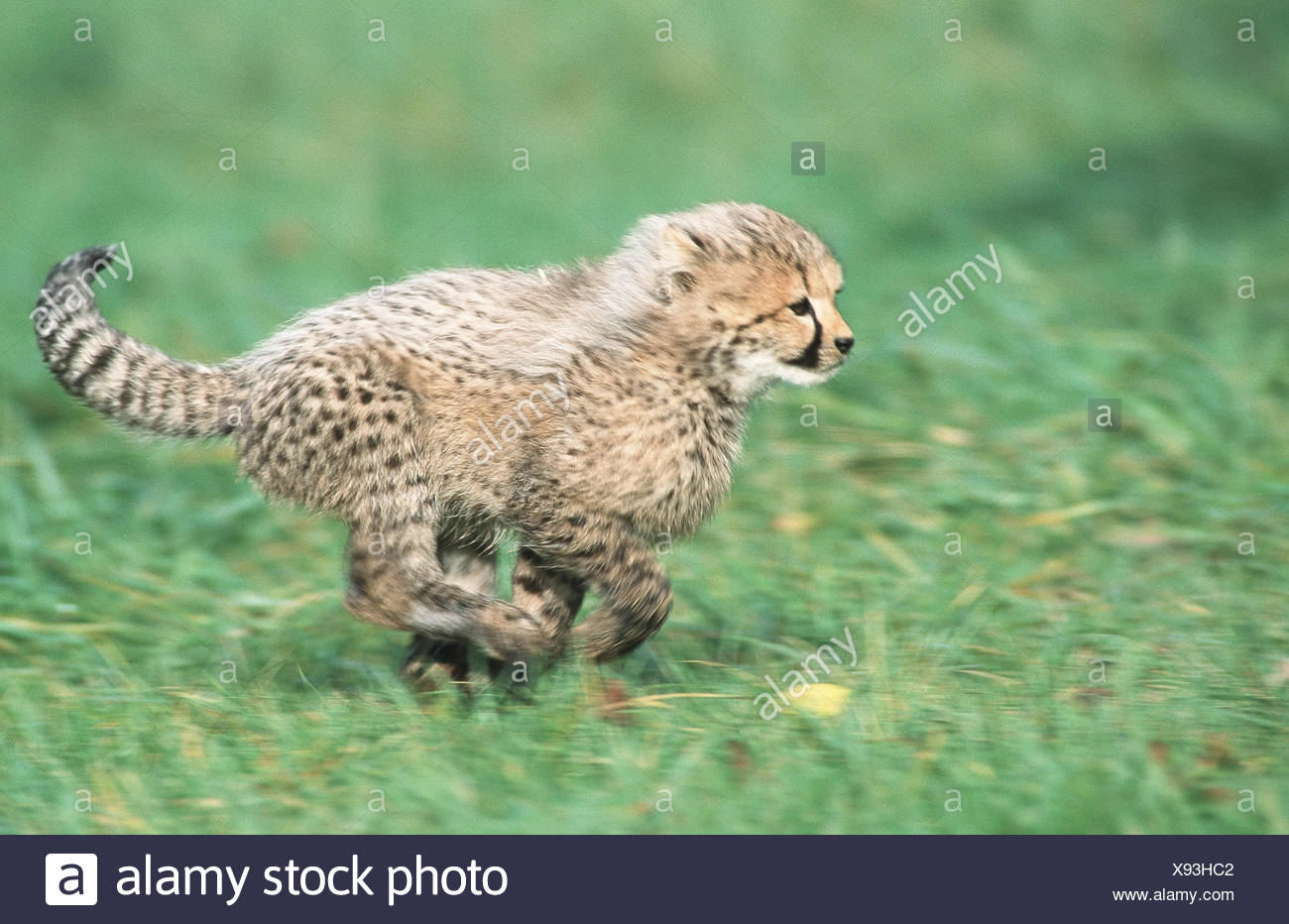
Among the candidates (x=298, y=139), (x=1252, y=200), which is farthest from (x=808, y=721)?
(x=298, y=139)

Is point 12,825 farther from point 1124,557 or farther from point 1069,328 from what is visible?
point 1069,328

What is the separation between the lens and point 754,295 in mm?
5367

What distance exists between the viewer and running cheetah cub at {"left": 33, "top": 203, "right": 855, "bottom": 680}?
5.36 m

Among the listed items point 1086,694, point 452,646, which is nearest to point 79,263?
point 452,646

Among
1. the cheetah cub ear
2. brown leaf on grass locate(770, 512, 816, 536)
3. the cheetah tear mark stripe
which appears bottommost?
brown leaf on grass locate(770, 512, 816, 536)

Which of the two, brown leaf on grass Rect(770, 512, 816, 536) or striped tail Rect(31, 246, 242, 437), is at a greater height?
striped tail Rect(31, 246, 242, 437)

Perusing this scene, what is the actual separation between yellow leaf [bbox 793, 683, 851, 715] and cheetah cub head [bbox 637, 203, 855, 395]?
3.22 feet

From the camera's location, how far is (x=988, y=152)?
11375mm

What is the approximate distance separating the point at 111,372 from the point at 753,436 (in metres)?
3.45

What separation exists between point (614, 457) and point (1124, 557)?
2388mm

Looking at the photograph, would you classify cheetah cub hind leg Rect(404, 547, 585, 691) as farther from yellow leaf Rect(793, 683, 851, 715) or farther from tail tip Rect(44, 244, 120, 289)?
tail tip Rect(44, 244, 120, 289)

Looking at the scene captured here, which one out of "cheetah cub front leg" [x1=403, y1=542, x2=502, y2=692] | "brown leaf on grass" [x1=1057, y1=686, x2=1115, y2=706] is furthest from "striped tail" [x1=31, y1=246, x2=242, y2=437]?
"brown leaf on grass" [x1=1057, y1=686, x2=1115, y2=706]

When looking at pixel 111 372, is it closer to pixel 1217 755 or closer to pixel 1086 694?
pixel 1086 694

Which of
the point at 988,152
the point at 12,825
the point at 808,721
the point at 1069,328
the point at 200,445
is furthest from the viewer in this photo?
the point at 988,152
